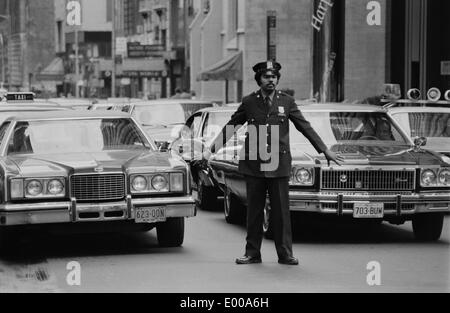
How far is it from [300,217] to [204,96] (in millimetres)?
41503

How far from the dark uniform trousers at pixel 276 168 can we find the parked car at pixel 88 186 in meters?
1.06

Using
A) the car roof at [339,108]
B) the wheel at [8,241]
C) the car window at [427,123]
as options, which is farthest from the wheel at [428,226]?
the wheel at [8,241]

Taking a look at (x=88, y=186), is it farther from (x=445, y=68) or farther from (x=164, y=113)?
(x=445, y=68)

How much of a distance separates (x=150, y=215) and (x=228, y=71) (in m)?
32.6

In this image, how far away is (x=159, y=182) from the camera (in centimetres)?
1199

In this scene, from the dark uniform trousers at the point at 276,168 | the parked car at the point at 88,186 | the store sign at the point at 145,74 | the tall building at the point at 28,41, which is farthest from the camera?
the tall building at the point at 28,41

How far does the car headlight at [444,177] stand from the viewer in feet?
42.8

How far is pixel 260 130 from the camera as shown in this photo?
11.1 m

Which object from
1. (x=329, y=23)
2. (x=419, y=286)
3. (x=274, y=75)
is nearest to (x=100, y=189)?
(x=274, y=75)

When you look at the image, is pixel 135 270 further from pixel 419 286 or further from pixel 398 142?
pixel 398 142

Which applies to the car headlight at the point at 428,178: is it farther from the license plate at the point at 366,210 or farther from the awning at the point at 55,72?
the awning at the point at 55,72

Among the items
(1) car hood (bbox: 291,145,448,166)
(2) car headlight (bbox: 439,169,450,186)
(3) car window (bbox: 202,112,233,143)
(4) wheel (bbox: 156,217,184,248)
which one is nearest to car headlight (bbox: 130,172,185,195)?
(4) wheel (bbox: 156,217,184,248)

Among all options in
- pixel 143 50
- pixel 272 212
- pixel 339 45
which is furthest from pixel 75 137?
pixel 143 50

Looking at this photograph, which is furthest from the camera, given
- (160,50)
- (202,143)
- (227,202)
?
(160,50)
